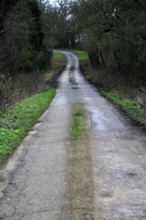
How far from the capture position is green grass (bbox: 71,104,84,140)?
1098cm

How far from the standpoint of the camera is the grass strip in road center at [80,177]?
5215 millimetres

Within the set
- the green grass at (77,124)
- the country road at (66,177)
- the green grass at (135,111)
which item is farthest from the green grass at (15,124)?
the green grass at (135,111)

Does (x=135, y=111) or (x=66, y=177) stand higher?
(x=66, y=177)

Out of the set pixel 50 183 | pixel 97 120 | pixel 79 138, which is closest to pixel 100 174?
pixel 50 183

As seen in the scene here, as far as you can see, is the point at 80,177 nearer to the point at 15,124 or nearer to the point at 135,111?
the point at 15,124

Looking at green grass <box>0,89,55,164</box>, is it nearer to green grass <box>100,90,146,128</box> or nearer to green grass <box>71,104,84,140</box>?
green grass <box>71,104,84,140</box>

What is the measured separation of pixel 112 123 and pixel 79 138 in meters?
3.20

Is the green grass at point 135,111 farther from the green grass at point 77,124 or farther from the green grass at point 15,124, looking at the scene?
the green grass at point 15,124

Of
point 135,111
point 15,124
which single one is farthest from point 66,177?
point 135,111

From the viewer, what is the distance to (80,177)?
6.77 m

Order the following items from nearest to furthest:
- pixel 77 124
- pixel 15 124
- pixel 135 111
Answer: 1. pixel 15 124
2. pixel 77 124
3. pixel 135 111

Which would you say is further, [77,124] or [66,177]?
[77,124]

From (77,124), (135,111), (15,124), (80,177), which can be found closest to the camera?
(80,177)

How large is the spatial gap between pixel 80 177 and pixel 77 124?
6.27m
